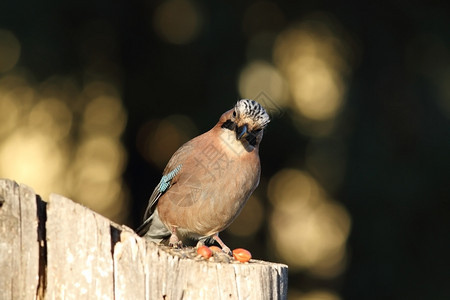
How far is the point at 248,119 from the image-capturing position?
372 cm

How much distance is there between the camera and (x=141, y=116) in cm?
607

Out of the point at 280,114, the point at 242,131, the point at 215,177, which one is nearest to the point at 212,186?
the point at 215,177

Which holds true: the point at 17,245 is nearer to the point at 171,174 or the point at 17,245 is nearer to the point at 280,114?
the point at 171,174

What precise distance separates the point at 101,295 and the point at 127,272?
0.11 metres

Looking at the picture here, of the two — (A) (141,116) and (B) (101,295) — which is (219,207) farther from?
(A) (141,116)

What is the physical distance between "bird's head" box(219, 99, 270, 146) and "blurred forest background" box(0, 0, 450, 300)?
1.95m

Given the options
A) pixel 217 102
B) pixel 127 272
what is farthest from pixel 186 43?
pixel 127 272

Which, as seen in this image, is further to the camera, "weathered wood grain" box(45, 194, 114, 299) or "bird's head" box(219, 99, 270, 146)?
"bird's head" box(219, 99, 270, 146)

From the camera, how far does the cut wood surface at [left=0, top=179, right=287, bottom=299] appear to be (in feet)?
7.29

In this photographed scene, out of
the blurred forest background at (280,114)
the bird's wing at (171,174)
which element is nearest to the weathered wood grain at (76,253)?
the bird's wing at (171,174)

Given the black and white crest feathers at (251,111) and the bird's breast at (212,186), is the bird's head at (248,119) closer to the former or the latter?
the black and white crest feathers at (251,111)

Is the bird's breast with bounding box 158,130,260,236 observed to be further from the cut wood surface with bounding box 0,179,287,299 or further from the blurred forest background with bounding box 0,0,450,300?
the blurred forest background with bounding box 0,0,450,300

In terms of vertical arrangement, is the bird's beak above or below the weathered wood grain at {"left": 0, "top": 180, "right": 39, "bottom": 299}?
above

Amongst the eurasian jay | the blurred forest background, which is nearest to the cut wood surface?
the eurasian jay
